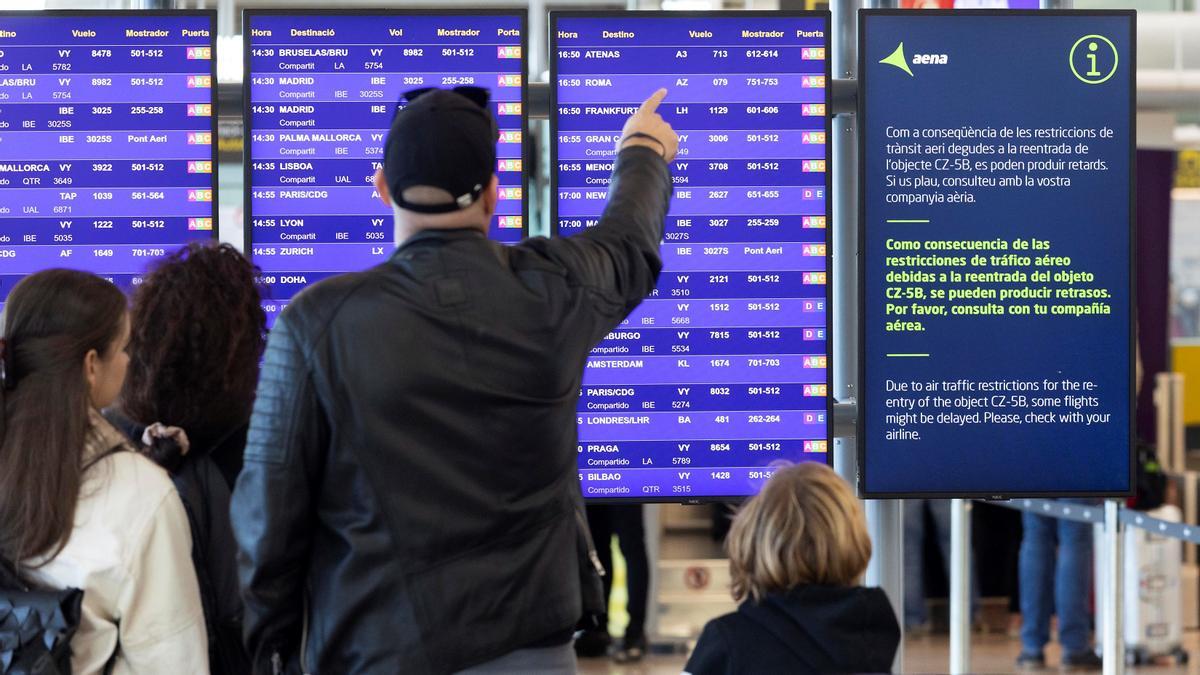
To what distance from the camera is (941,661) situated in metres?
7.54

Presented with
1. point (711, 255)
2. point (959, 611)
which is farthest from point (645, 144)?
point (959, 611)

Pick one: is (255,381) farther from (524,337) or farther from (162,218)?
(162,218)

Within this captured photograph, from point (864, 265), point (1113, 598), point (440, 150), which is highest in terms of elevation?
point (440, 150)

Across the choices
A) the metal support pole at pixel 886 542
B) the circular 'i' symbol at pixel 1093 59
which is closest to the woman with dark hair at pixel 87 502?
the metal support pole at pixel 886 542

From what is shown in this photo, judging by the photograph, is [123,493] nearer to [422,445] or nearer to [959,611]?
[422,445]

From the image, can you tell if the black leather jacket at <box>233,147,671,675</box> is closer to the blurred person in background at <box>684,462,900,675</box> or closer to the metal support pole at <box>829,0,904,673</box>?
the blurred person in background at <box>684,462,900,675</box>

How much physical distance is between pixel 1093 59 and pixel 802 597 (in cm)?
174

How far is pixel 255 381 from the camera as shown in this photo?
250cm

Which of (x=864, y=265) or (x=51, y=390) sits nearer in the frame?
(x=51, y=390)

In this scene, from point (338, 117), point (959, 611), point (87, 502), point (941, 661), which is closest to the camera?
point (87, 502)

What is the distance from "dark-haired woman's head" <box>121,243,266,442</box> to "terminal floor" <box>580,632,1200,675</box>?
507 centimetres

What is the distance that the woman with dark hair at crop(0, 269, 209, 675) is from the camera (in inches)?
86.4

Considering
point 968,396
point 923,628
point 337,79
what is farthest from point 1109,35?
point 923,628

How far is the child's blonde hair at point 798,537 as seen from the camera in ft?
7.36
